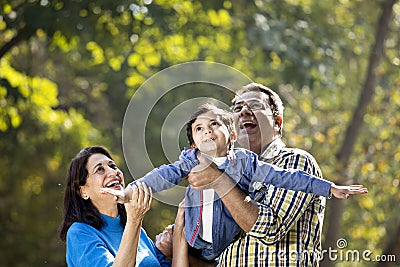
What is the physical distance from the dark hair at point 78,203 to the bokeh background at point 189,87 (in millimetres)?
4768

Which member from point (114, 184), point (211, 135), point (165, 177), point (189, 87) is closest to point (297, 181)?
point (211, 135)

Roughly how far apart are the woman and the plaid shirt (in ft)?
1.50

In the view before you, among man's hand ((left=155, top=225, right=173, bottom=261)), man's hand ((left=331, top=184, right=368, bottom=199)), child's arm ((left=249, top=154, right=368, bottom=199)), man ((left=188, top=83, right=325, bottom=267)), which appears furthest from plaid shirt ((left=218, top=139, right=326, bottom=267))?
man's hand ((left=155, top=225, right=173, bottom=261))

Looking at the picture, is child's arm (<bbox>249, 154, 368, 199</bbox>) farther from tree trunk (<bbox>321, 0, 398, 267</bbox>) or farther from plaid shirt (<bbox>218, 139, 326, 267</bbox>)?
tree trunk (<bbox>321, 0, 398, 267</bbox>)

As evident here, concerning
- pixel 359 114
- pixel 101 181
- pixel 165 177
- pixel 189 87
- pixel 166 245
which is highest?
pixel 165 177

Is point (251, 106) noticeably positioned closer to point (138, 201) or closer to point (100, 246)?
point (138, 201)

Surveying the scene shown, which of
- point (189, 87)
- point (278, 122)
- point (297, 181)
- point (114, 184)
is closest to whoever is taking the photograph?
point (297, 181)

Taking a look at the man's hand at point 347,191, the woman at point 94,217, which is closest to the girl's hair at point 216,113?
the woman at point 94,217

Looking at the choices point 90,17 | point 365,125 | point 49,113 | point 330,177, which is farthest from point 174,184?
point 365,125

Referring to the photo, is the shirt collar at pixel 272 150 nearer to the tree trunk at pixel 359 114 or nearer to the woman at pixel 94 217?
the woman at pixel 94 217

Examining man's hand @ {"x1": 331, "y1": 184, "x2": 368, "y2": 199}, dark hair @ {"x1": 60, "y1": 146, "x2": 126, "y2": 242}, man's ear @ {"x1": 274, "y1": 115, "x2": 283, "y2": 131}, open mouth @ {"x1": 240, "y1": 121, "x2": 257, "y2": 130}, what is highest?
open mouth @ {"x1": 240, "y1": 121, "x2": 257, "y2": 130}

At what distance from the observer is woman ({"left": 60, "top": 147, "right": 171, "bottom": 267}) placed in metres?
3.71

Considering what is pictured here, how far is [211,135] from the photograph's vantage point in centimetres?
353

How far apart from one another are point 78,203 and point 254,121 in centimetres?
85
